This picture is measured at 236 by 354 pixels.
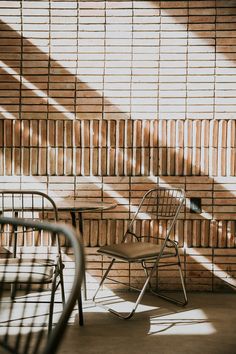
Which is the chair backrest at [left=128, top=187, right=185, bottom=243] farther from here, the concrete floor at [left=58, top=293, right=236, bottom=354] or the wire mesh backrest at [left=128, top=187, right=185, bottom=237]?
the concrete floor at [left=58, top=293, right=236, bottom=354]

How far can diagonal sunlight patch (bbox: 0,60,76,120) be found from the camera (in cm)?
384

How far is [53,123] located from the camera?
3.84m

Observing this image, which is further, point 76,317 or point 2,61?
point 2,61

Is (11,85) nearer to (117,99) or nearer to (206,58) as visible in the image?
(117,99)

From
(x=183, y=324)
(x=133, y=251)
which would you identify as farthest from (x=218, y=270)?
(x=133, y=251)

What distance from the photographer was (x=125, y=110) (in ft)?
12.6

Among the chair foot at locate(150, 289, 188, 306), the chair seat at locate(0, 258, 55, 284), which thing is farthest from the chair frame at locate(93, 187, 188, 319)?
the chair seat at locate(0, 258, 55, 284)

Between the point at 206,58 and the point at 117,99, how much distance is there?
914 millimetres

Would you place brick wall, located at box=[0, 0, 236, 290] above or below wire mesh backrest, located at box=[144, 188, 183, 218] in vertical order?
above

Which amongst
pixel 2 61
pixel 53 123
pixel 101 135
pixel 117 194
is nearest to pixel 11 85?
pixel 2 61

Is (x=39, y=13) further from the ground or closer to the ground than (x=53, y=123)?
further from the ground

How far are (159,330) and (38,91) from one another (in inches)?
93.4

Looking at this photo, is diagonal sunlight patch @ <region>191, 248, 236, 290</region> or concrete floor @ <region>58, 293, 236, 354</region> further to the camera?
diagonal sunlight patch @ <region>191, 248, 236, 290</region>

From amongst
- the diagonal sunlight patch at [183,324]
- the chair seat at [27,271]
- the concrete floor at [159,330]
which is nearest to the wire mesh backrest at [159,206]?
the concrete floor at [159,330]
